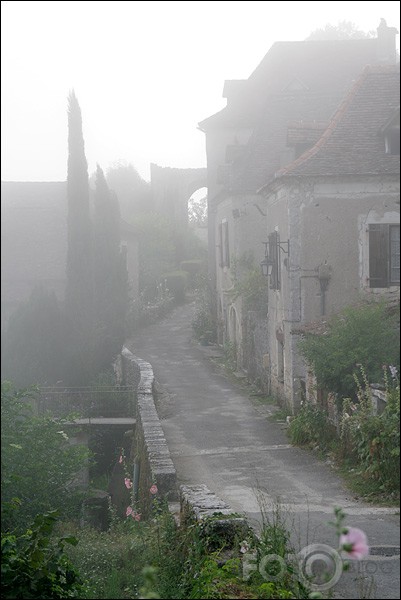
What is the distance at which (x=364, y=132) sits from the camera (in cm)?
402

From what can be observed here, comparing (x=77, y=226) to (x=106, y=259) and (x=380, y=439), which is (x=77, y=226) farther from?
(x=380, y=439)

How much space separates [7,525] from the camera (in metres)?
6.76

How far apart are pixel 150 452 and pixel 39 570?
5.11 metres

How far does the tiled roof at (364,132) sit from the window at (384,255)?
9.0 inches

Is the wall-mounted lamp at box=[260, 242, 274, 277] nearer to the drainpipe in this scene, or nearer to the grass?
the drainpipe

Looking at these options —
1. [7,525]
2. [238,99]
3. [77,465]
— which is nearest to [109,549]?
[7,525]

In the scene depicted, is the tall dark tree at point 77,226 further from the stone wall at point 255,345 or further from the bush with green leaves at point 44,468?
the stone wall at point 255,345

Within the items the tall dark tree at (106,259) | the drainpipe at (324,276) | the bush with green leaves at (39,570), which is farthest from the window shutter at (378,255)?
the bush with green leaves at (39,570)

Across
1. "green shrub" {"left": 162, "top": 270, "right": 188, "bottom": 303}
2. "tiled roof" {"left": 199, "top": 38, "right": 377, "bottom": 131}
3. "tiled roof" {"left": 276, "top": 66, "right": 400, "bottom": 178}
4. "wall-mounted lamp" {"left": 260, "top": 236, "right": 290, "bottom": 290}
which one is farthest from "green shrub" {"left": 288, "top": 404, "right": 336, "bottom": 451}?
"green shrub" {"left": 162, "top": 270, "right": 188, "bottom": 303}

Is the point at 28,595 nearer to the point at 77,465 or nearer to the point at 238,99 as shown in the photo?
the point at 77,465

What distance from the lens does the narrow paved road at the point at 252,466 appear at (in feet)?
10.6

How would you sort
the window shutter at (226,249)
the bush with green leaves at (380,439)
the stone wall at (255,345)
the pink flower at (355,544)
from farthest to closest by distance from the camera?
the window shutter at (226,249) < the stone wall at (255,345) < the bush with green leaves at (380,439) < the pink flower at (355,544)

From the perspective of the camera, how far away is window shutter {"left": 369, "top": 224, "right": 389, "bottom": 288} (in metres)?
3.17

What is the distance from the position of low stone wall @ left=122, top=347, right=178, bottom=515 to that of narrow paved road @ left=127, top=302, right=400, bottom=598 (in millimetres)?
178
